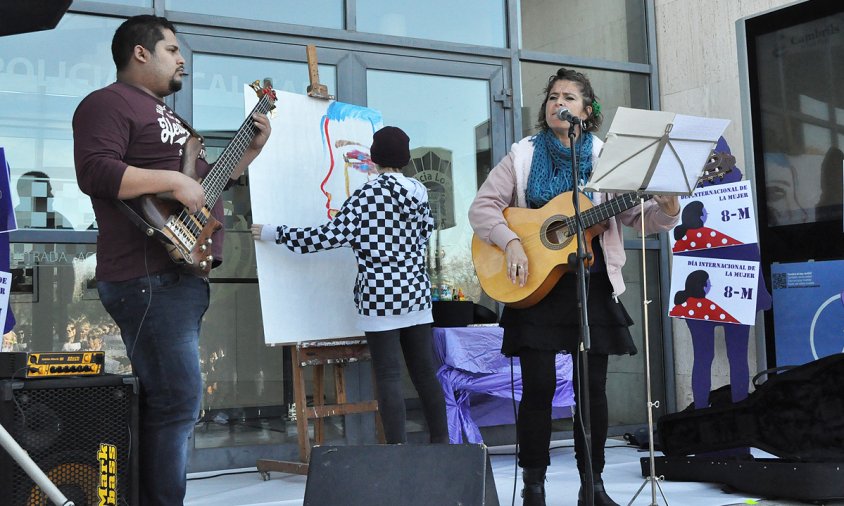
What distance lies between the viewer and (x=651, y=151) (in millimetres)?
2854

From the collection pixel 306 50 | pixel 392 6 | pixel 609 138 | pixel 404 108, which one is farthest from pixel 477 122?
pixel 609 138

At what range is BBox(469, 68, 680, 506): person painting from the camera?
306 cm

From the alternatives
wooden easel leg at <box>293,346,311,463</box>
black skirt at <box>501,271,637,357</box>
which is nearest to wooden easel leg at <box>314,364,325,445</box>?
wooden easel leg at <box>293,346,311,463</box>

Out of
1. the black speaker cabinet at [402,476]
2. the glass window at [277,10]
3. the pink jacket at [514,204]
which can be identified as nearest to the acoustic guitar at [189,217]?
the black speaker cabinet at [402,476]

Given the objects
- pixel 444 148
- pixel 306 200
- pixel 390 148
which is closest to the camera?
pixel 390 148

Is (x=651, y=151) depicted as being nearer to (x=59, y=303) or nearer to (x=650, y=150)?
(x=650, y=150)

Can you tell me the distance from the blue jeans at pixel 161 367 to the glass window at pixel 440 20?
276 centimetres

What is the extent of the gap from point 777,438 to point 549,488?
964mm

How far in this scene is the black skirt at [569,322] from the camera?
306 cm

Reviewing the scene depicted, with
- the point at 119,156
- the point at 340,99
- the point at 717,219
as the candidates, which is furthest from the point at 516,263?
the point at 340,99

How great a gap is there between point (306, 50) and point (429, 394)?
1872 mm

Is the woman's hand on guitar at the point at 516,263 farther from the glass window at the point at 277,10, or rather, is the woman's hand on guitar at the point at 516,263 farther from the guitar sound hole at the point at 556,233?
the glass window at the point at 277,10

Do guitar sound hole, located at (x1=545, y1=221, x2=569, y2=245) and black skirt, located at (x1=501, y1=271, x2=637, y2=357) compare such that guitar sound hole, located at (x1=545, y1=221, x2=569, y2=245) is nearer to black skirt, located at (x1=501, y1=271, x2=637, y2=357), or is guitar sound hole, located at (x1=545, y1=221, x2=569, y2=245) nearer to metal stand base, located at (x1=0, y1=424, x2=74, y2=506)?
black skirt, located at (x1=501, y1=271, x2=637, y2=357)

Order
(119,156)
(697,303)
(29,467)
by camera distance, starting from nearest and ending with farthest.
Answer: (29,467)
(119,156)
(697,303)
